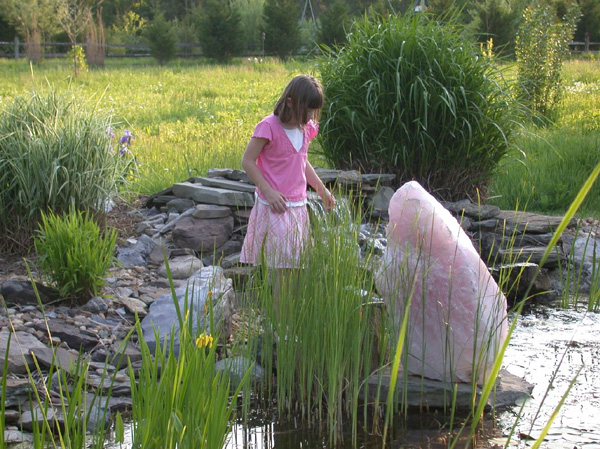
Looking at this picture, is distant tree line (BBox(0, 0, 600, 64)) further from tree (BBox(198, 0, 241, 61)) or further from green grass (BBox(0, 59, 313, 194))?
green grass (BBox(0, 59, 313, 194))

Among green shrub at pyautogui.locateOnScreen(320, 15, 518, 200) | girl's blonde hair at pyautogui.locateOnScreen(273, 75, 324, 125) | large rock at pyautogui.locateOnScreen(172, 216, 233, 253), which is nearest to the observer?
girl's blonde hair at pyautogui.locateOnScreen(273, 75, 324, 125)

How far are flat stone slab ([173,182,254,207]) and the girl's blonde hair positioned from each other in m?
1.44

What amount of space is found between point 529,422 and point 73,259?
2.50 metres

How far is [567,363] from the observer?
3.85 metres

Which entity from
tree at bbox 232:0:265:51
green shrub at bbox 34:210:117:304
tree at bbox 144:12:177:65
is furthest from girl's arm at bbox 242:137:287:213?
tree at bbox 232:0:265:51

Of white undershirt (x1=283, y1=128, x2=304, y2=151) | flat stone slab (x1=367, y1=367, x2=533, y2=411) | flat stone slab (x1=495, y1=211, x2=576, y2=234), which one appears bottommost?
flat stone slab (x1=367, y1=367, x2=533, y2=411)

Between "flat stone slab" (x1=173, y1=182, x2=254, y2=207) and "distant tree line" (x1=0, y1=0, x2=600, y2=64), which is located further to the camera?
"distant tree line" (x1=0, y1=0, x2=600, y2=64)

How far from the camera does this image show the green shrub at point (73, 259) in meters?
3.99

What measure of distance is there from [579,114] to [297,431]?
419 inches

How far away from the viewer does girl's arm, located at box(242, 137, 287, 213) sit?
153 inches

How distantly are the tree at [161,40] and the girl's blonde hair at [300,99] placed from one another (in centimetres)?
2774

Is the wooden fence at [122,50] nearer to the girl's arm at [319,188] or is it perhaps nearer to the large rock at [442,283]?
the girl's arm at [319,188]

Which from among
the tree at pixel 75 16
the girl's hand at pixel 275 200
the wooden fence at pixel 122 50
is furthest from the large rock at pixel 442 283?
the wooden fence at pixel 122 50

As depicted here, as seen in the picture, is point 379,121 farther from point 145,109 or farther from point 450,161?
point 145,109
